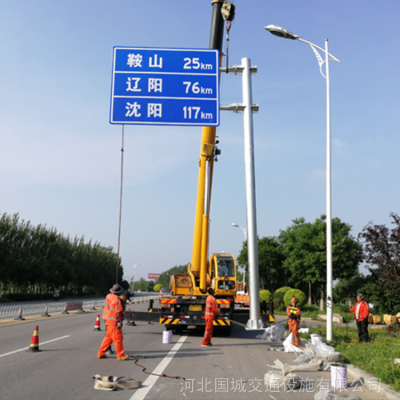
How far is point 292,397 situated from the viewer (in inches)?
243

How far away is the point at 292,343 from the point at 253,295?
1865 mm

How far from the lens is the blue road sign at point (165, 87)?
432 inches

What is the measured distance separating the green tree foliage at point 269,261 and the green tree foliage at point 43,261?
25482mm

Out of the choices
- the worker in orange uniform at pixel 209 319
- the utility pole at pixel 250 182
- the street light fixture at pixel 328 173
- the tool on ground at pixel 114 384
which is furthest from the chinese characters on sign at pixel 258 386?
the street light fixture at pixel 328 173

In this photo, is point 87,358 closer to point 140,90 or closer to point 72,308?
point 140,90

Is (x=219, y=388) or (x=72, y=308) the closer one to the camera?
(x=219, y=388)

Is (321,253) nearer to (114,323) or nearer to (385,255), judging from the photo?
(385,255)

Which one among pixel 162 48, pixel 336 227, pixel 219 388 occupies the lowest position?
pixel 219 388

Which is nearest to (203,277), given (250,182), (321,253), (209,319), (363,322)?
(209,319)

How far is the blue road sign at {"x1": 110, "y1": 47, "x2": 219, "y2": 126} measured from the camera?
11.0 m

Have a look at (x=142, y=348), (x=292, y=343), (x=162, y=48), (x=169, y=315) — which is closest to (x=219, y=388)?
(x=142, y=348)

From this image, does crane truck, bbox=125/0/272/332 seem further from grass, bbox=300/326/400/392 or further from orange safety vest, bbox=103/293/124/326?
orange safety vest, bbox=103/293/124/326

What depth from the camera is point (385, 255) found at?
20031mm

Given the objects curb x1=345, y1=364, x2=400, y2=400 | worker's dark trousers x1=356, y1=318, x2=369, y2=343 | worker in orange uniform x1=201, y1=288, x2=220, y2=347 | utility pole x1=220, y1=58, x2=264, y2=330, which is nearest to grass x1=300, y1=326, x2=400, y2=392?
curb x1=345, y1=364, x2=400, y2=400
